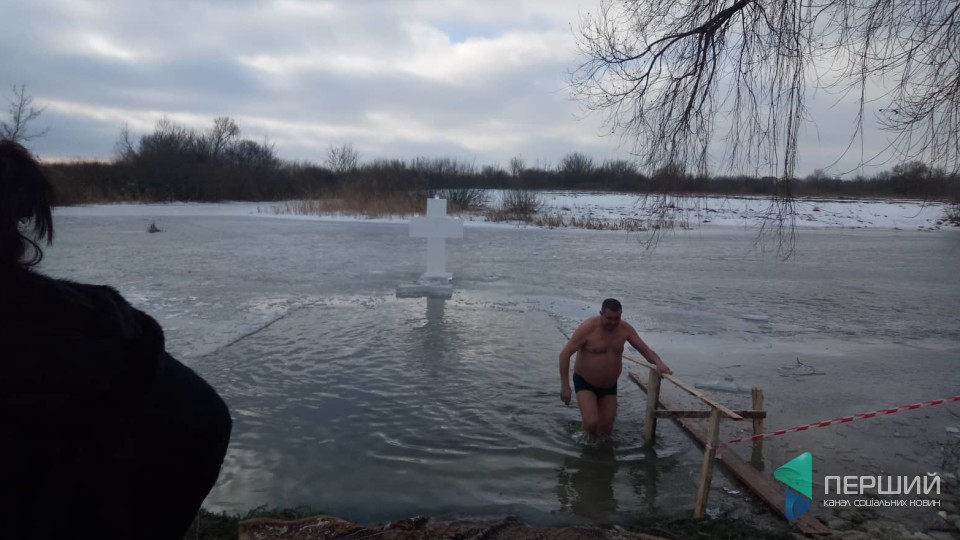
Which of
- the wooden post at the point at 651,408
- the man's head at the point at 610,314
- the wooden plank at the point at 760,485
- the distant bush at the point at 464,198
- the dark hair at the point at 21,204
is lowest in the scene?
the wooden plank at the point at 760,485

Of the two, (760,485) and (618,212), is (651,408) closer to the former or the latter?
(760,485)

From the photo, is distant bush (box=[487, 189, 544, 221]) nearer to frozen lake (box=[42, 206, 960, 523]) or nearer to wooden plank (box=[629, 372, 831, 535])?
frozen lake (box=[42, 206, 960, 523])

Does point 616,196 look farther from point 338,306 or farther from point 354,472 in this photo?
point 354,472

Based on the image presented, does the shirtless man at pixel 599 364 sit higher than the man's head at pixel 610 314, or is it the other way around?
Result: the man's head at pixel 610 314

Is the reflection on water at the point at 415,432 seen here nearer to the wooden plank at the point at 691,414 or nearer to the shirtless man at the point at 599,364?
the shirtless man at the point at 599,364

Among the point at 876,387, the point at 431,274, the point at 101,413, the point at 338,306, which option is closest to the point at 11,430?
the point at 101,413

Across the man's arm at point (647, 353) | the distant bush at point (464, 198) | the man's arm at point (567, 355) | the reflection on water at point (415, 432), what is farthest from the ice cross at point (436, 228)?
the distant bush at point (464, 198)

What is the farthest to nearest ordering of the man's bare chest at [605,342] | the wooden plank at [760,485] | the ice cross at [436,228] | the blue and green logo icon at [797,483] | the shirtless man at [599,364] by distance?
1. the ice cross at [436,228]
2. the man's bare chest at [605,342]
3. the shirtless man at [599,364]
4. the blue and green logo icon at [797,483]
5. the wooden plank at [760,485]

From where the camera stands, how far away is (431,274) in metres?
13.8

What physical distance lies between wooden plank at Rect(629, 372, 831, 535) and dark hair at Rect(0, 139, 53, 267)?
14.8 feet

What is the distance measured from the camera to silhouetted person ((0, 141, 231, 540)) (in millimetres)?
1355

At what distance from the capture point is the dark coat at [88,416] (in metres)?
1.35

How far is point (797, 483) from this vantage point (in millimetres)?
5250

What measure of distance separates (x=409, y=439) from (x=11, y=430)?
466 cm
